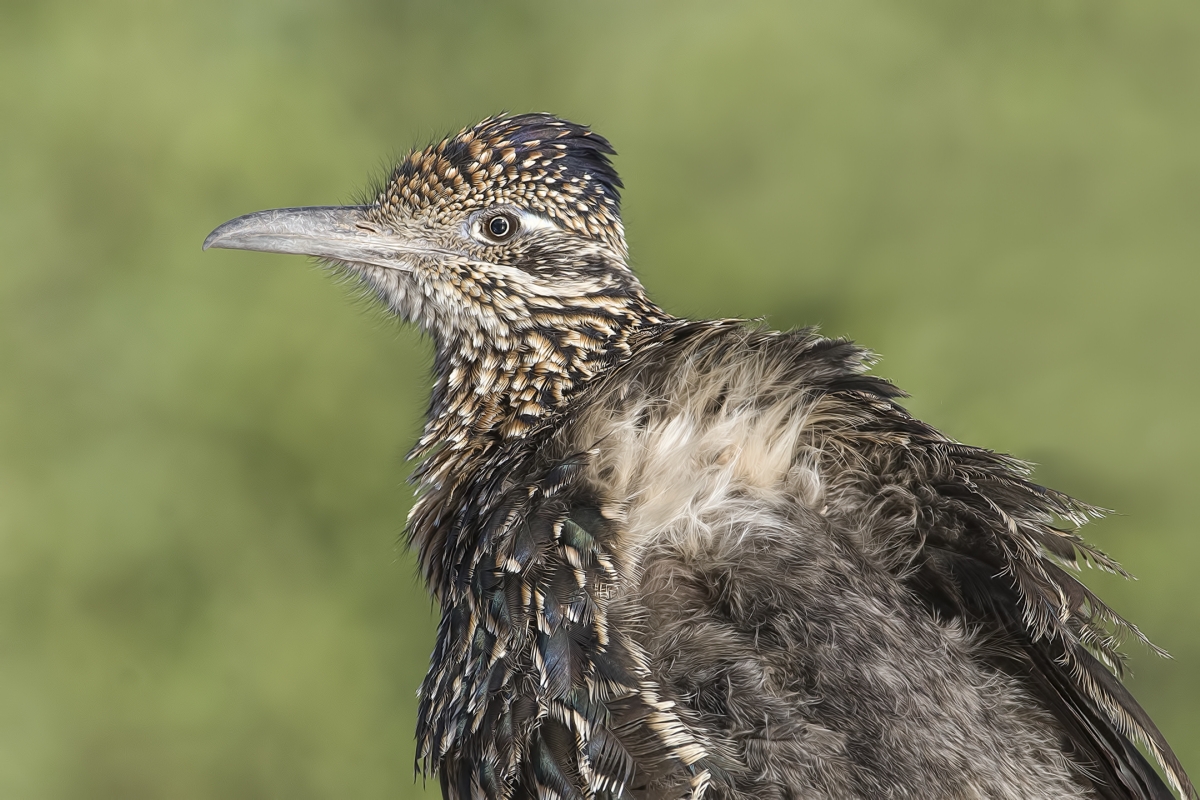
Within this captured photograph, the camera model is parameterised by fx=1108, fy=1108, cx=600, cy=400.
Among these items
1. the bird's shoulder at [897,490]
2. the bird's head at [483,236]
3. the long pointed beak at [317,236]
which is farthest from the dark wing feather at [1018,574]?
the long pointed beak at [317,236]

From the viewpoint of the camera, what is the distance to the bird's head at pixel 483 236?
2189mm

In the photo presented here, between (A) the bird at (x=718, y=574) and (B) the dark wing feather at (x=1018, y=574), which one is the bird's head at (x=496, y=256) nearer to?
(A) the bird at (x=718, y=574)

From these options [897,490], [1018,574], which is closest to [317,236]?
[897,490]

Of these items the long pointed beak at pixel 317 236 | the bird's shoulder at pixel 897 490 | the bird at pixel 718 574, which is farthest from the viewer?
the long pointed beak at pixel 317 236

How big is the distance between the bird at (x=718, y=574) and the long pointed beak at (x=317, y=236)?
0.03 feet

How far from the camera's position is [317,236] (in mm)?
2301

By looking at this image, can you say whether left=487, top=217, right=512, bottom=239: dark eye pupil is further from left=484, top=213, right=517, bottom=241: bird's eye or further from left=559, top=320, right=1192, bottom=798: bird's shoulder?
left=559, top=320, right=1192, bottom=798: bird's shoulder

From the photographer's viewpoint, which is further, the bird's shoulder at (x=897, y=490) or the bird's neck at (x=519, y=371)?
the bird's neck at (x=519, y=371)

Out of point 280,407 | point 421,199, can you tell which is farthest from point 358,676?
point 421,199

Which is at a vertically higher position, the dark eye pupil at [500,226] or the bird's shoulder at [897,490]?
the dark eye pupil at [500,226]

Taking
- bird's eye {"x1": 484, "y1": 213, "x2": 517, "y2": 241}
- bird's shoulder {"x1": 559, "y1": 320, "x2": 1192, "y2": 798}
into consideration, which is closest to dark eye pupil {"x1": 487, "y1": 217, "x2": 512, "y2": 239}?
bird's eye {"x1": 484, "y1": 213, "x2": 517, "y2": 241}

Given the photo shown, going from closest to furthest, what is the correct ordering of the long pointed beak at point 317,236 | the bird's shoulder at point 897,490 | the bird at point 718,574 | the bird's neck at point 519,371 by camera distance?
the bird at point 718,574 → the bird's shoulder at point 897,490 → the bird's neck at point 519,371 → the long pointed beak at point 317,236

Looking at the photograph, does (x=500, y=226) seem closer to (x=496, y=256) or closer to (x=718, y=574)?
(x=496, y=256)

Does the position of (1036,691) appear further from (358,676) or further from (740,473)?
(358,676)
